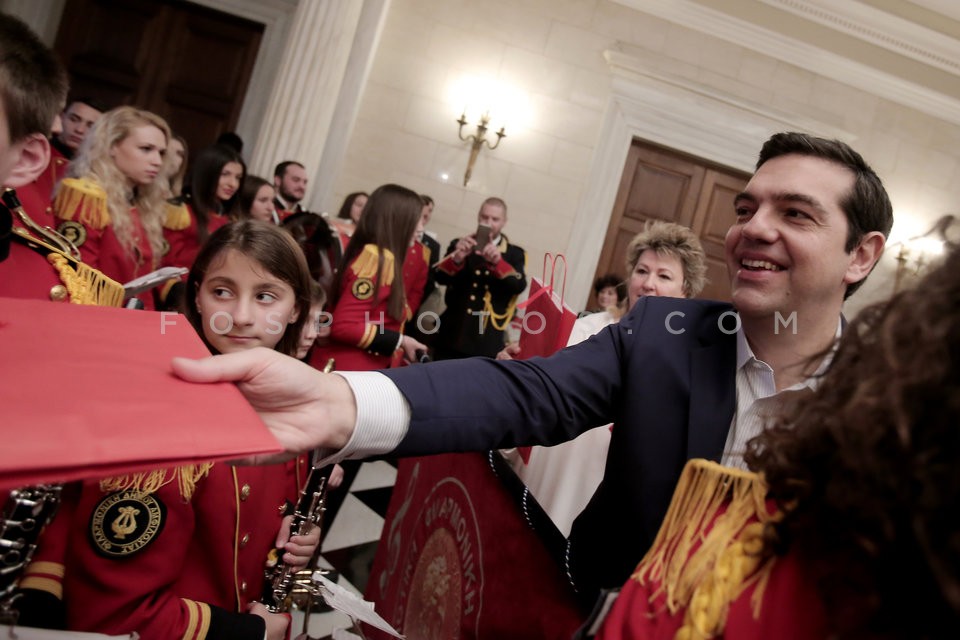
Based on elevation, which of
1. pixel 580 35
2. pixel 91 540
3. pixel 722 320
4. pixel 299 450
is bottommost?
pixel 91 540

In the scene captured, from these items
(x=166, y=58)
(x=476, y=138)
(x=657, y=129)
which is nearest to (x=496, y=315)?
(x=476, y=138)

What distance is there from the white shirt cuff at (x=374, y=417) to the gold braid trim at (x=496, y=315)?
384 cm

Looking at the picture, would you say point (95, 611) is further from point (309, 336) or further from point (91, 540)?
point (309, 336)

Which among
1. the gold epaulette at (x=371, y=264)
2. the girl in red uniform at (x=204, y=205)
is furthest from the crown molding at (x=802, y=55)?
the gold epaulette at (x=371, y=264)

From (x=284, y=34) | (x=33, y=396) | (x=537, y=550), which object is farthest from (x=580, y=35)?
(x=33, y=396)

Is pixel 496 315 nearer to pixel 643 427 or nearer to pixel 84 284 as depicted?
pixel 84 284

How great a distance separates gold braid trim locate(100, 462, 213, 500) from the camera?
3.50ft

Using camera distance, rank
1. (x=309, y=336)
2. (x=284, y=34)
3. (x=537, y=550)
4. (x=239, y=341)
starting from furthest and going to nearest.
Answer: (x=284, y=34) → (x=309, y=336) → (x=239, y=341) → (x=537, y=550)

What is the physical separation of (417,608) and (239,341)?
0.82m

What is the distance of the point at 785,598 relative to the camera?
52 centimetres

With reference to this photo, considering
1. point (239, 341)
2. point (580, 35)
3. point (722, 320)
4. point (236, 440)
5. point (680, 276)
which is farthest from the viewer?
point (580, 35)

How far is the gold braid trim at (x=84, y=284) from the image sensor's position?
4.82 feet

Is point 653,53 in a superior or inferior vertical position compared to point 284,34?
superior

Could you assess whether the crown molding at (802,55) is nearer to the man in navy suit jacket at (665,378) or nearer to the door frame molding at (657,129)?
the door frame molding at (657,129)
